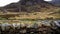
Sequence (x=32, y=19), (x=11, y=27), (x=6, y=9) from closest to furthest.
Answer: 1. (x=11, y=27)
2. (x=32, y=19)
3. (x=6, y=9)

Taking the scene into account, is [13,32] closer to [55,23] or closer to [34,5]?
[55,23]

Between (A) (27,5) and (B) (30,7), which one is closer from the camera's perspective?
(B) (30,7)

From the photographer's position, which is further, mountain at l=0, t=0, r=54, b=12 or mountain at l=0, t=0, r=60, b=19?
mountain at l=0, t=0, r=54, b=12

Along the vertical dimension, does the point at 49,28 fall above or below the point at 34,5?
below

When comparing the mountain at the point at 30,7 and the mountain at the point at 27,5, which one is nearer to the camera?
the mountain at the point at 30,7

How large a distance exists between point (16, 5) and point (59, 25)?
289 centimetres

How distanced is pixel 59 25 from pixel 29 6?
2511mm

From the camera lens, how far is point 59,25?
14.9ft

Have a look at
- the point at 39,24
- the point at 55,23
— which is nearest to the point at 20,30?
the point at 39,24

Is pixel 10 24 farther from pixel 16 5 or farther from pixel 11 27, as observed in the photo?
pixel 16 5

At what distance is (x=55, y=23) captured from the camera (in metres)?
4.58

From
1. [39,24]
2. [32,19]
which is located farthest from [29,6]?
[39,24]

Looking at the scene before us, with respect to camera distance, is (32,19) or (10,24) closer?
(10,24)

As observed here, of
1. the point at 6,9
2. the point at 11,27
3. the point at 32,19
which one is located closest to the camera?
the point at 11,27
